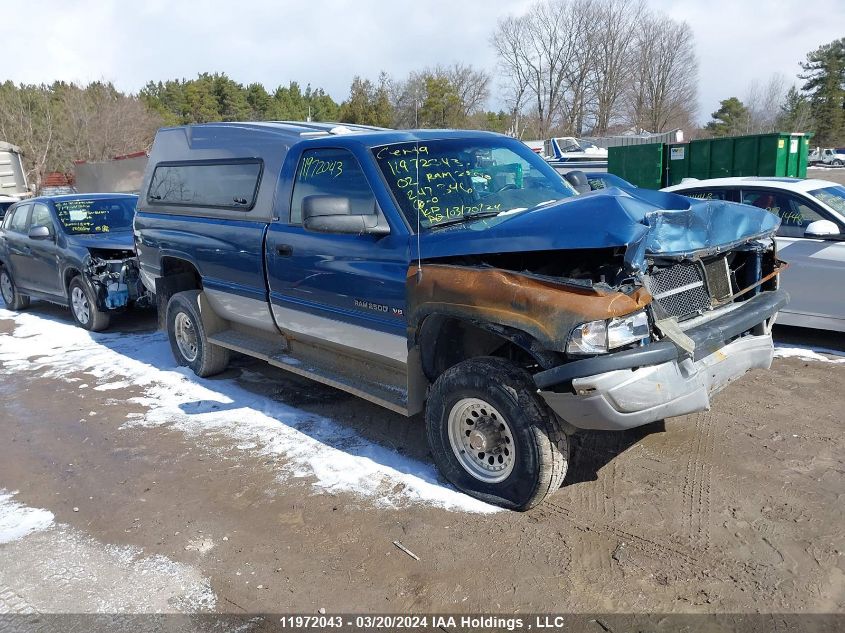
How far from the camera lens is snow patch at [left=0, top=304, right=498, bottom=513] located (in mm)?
4277

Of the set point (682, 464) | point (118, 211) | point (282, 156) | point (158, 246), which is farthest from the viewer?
point (118, 211)

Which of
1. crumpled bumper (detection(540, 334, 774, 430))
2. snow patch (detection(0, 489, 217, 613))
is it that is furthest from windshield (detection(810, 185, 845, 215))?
snow patch (detection(0, 489, 217, 613))

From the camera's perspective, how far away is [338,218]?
417 cm

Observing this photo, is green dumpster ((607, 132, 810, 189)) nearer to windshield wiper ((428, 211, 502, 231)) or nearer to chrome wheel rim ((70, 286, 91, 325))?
windshield wiper ((428, 211, 502, 231))

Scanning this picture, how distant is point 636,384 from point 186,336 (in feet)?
15.6

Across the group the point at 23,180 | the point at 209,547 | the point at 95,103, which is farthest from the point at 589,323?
the point at 95,103

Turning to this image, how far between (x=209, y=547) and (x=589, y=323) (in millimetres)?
2351

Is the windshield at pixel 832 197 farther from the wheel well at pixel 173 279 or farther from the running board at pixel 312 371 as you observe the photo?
the wheel well at pixel 173 279

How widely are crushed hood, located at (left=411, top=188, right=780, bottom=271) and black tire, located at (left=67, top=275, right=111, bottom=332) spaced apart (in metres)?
5.99

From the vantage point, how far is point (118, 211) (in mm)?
9648

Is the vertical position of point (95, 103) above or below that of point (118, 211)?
above

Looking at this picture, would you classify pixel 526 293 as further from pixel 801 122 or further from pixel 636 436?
pixel 801 122

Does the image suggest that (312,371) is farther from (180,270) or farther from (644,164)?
(644,164)

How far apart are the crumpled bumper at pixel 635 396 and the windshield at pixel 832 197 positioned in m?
3.79
